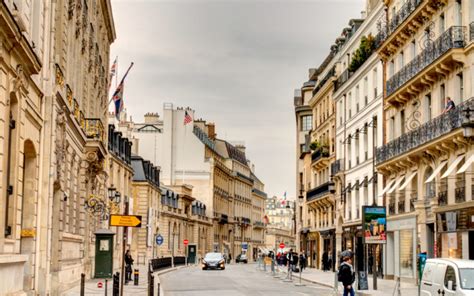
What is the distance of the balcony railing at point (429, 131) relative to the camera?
1269 inches

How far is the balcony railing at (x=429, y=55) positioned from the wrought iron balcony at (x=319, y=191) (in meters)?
19.1

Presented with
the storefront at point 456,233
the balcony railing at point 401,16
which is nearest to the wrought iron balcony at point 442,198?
the storefront at point 456,233

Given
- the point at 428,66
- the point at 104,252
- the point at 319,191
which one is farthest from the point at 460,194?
the point at 319,191

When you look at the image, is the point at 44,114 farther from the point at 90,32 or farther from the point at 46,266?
the point at 90,32

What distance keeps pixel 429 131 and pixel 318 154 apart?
31.3 m

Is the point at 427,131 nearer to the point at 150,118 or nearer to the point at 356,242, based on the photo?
the point at 356,242

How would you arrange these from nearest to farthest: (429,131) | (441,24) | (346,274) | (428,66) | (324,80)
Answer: (346,274), (428,66), (441,24), (429,131), (324,80)

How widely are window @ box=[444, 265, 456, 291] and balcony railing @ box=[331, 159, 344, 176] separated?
3995 centimetres

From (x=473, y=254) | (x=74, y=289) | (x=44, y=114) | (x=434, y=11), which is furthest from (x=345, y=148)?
(x=44, y=114)

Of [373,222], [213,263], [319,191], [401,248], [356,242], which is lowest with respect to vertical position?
[213,263]

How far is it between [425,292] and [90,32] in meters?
22.8

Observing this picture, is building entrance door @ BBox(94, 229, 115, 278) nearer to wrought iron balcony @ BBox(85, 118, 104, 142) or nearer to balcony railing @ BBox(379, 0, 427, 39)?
wrought iron balcony @ BBox(85, 118, 104, 142)

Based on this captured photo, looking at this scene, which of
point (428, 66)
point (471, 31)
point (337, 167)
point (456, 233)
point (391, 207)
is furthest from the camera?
point (337, 167)

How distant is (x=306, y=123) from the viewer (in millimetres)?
80750
